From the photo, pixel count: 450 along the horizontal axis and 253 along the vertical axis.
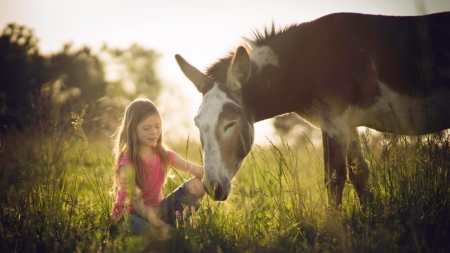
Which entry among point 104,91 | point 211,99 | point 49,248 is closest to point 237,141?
point 211,99

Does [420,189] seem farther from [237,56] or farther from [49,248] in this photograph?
[49,248]

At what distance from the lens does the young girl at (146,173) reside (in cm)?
362

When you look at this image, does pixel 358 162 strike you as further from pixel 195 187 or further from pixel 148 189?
pixel 148 189

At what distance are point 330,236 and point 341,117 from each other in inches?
49.4

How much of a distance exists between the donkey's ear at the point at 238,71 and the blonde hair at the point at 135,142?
81cm

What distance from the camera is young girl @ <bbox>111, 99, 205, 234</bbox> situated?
3625 mm

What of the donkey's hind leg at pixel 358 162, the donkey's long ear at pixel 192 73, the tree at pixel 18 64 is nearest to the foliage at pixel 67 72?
the tree at pixel 18 64

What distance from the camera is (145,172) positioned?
3852 mm

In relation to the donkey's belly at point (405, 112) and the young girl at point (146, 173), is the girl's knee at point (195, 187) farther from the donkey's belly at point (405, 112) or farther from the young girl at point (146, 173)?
the donkey's belly at point (405, 112)

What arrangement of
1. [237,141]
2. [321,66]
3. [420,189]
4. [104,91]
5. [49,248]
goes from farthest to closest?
[104,91], [321,66], [237,141], [420,189], [49,248]

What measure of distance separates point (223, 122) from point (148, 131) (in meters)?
0.72

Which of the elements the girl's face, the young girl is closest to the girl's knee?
the young girl

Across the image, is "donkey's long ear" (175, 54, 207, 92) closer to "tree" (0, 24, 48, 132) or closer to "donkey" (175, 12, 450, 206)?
"donkey" (175, 12, 450, 206)

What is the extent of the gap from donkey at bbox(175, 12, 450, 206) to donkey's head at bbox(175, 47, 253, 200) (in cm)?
1
